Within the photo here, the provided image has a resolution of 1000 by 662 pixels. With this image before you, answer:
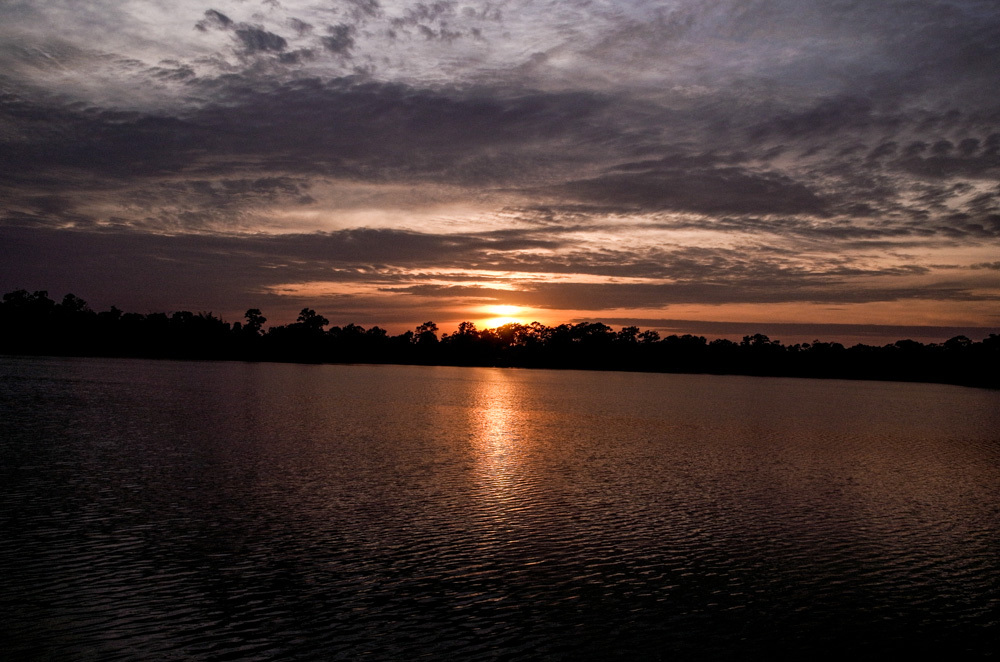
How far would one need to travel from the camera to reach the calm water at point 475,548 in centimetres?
1202

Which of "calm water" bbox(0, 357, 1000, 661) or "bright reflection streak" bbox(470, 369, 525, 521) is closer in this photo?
"calm water" bbox(0, 357, 1000, 661)

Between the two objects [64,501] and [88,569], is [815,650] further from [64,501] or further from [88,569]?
[64,501]

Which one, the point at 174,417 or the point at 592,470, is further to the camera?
the point at 174,417

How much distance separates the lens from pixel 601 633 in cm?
1233

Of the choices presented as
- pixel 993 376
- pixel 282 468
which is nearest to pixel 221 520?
pixel 282 468

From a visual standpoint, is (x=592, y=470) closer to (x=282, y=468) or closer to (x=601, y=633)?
(x=282, y=468)

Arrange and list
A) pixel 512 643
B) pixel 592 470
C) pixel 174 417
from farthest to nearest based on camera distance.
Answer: pixel 174 417, pixel 592 470, pixel 512 643

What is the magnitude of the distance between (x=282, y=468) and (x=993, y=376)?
19327cm

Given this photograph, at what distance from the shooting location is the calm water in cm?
1202

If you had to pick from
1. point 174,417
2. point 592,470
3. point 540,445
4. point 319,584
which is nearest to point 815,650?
point 319,584

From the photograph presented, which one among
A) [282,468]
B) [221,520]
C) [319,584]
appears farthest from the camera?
[282,468]

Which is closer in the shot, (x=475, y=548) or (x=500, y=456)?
(x=475, y=548)

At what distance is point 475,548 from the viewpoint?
17250 mm

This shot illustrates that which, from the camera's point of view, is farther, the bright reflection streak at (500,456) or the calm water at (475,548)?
the bright reflection streak at (500,456)
